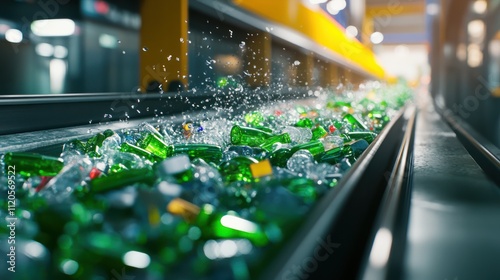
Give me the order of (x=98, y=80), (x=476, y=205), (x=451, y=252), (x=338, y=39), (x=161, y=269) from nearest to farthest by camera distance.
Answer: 1. (x=161, y=269)
2. (x=451, y=252)
3. (x=476, y=205)
4. (x=98, y=80)
5. (x=338, y=39)

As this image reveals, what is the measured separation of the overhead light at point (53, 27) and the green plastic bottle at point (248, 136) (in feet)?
7.85

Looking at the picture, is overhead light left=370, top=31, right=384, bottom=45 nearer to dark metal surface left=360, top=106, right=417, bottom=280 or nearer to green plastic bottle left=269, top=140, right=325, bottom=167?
dark metal surface left=360, top=106, right=417, bottom=280

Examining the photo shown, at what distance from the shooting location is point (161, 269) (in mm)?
552

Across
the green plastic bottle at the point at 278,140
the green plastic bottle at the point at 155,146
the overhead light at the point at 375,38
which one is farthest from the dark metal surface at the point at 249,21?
the overhead light at the point at 375,38

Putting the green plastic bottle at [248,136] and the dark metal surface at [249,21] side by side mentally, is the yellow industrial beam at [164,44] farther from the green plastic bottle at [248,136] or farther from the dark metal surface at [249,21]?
the green plastic bottle at [248,136]

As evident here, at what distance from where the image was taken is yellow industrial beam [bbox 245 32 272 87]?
4.48 m

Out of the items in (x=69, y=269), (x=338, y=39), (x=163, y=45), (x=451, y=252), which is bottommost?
(x=451, y=252)

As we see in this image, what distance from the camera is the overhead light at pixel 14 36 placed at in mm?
2986

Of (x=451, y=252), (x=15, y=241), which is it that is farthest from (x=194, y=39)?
(x=15, y=241)

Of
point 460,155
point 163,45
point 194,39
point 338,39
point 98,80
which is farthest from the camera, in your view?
point 338,39

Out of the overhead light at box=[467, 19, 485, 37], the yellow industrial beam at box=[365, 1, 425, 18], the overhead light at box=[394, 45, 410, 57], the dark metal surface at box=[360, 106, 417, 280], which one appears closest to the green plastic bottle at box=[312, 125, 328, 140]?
the dark metal surface at box=[360, 106, 417, 280]

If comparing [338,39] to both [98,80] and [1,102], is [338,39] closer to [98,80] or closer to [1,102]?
[98,80]

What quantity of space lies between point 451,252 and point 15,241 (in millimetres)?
911

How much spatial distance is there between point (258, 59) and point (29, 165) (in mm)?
3731
